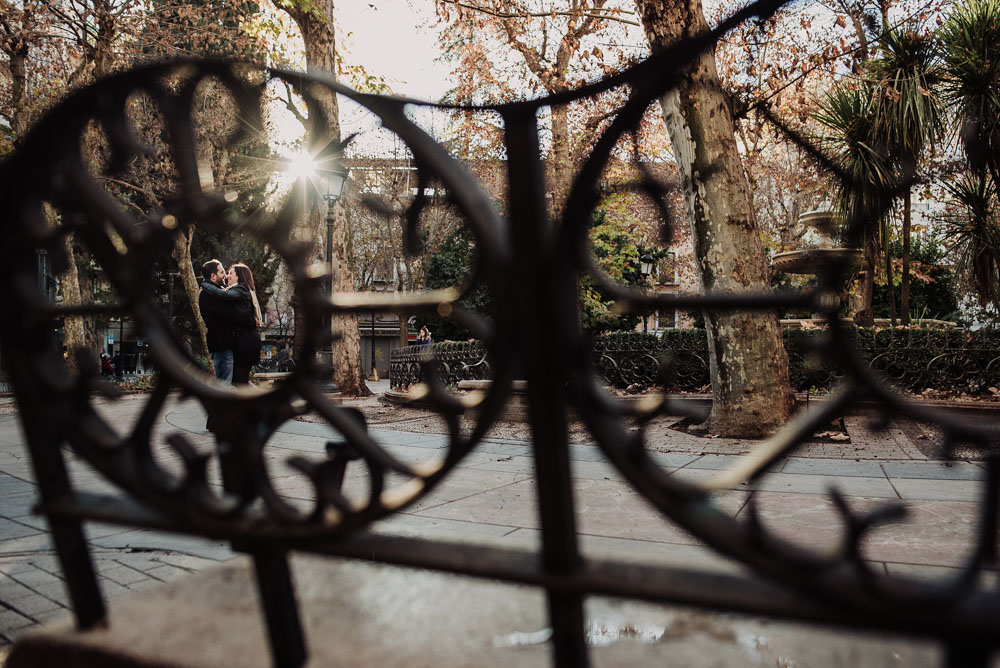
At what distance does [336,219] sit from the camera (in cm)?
1692

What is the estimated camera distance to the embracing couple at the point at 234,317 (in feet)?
24.6

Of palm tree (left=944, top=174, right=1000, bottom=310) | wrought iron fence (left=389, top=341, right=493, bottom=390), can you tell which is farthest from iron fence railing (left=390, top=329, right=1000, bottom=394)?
palm tree (left=944, top=174, right=1000, bottom=310)

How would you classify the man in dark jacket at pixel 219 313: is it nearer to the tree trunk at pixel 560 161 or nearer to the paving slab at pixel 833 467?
the paving slab at pixel 833 467

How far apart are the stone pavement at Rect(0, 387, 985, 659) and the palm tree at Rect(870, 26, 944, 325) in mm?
4508

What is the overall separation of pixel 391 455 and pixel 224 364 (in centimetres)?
740

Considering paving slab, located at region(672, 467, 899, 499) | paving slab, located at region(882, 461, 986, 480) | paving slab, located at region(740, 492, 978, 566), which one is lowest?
paving slab, located at region(882, 461, 986, 480)

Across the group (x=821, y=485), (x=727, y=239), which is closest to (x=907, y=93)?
(x=727, y=239)

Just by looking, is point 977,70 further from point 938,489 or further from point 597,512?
point 597,512

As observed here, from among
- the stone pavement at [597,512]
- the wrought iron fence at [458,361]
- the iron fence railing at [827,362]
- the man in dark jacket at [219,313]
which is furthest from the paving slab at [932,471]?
the wrought iron fence at [458,361]

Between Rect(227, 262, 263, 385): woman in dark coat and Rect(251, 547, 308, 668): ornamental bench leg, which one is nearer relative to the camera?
Rect(251, 547, 308, 668): ornamental bench leg

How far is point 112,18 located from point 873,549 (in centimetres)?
1677

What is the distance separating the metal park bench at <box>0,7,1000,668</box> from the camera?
3.01 ft

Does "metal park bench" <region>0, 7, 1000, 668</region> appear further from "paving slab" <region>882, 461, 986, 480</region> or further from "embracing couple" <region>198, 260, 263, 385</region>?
"embracing couple" <region>198, 260, 263, 385</region>

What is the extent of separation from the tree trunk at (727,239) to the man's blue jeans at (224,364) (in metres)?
5.40
